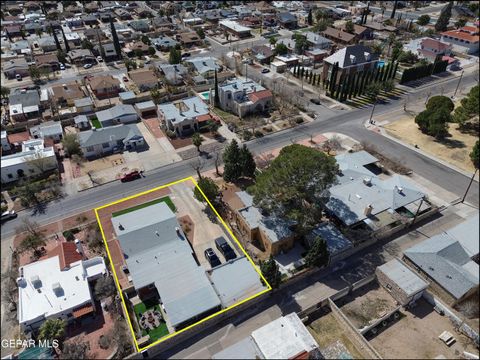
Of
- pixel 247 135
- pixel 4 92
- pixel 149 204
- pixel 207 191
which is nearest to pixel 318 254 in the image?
pixel 207 191

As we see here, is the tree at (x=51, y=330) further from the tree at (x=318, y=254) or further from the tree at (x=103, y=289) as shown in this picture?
the tree at (x=318, y=254)

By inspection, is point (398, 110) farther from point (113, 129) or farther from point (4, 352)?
point (4, 352)

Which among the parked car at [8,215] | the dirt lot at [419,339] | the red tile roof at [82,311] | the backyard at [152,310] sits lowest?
the parked car at [8,215]

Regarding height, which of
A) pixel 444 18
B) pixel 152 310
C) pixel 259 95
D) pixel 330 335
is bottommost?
pixel 152 310

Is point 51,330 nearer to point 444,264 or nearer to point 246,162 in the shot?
point 246,162

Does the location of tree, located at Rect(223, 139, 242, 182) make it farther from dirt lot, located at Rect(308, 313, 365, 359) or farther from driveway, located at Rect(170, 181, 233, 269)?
dirt lot, located at Rect(308, 313, 365, 359)

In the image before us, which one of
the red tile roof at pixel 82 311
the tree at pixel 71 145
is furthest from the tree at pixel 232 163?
the tree at pixel 71 145

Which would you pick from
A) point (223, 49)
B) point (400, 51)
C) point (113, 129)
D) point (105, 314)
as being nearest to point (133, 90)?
point (113, 129)
